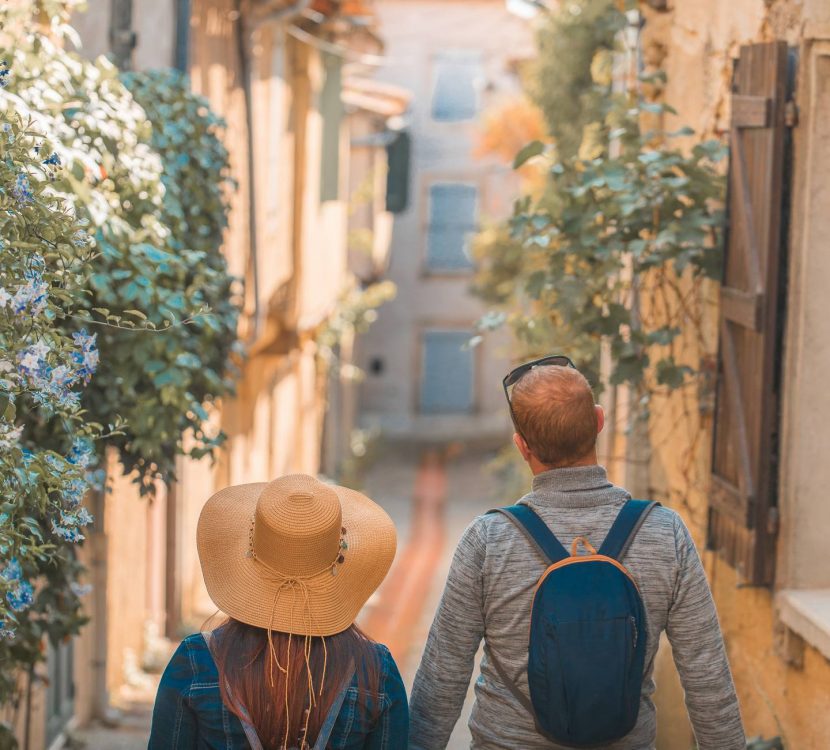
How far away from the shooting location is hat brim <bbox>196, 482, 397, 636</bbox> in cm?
264

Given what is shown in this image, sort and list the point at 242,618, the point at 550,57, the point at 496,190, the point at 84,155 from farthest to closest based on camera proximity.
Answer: the point at 496,190
the point at 550,57
the point at 84,155
the point at 242,618

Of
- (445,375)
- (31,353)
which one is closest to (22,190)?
(31,353)

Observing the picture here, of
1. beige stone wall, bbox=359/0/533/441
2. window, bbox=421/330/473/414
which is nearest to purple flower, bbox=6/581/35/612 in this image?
beige stone wall, bbox=359/0/533/441

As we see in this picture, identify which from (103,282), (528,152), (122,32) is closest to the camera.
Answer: (103,282)

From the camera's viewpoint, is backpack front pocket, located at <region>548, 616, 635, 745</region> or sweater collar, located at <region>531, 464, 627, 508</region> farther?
sweater collar, located at <region>531, 464, 627, 508</region>

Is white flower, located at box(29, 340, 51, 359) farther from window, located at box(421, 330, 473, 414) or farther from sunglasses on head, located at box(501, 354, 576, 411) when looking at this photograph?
window, located at box(421, 330, 473, 414)

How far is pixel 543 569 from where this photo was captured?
2.90 m

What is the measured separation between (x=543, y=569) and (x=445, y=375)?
2250 centimetres

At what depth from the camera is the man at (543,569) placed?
114 inches

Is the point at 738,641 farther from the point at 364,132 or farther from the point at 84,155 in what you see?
the point at 364,132

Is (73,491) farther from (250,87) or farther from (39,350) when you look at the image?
(250,87)

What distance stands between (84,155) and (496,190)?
2093cm

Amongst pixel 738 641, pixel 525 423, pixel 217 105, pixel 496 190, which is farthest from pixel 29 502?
pixel 496 190

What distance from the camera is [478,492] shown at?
65.1 ft
